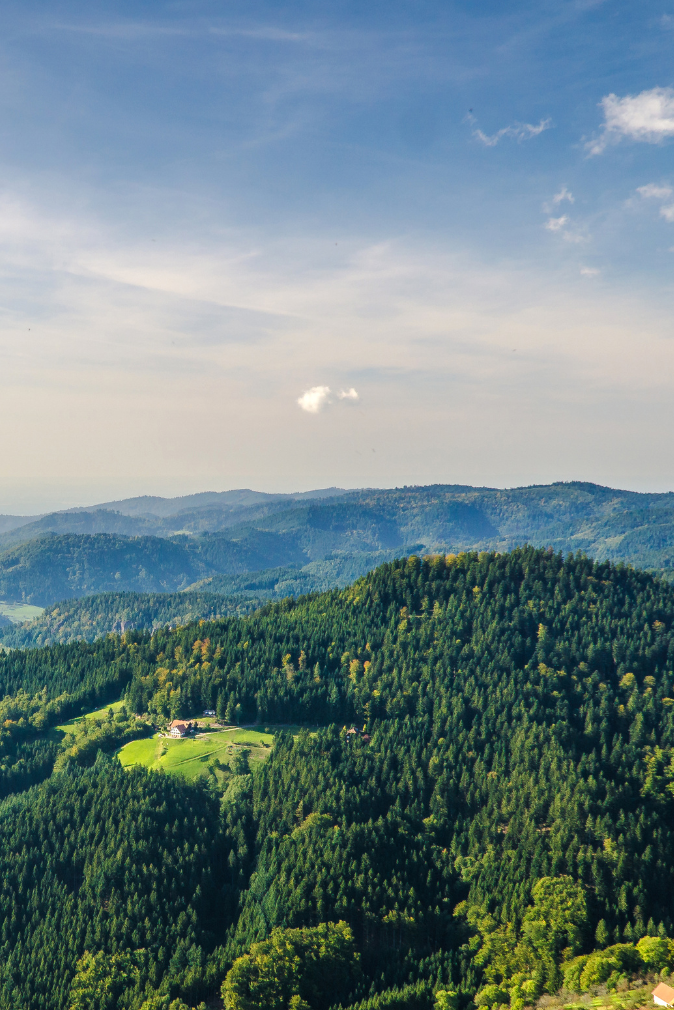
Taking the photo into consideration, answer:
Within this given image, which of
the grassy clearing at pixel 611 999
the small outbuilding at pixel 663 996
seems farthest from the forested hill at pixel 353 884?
the small outbuilding at pixel 663 996

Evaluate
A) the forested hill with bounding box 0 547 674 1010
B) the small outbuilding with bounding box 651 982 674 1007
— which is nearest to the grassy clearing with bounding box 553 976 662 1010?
the small outbuilding with bounding box 651 982 674 1007

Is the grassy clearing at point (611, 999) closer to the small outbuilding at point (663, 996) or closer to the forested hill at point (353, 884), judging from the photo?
the small outbuilding at point (663, 996)

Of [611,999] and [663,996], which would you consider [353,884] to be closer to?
[611,999]

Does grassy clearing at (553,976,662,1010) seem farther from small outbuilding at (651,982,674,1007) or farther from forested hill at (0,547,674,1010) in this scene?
forested hill at (0,547,674,1010)

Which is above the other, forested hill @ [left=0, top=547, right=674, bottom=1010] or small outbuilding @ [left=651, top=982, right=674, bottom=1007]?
small outbuilding @ [left=651, top=982, right=674, bottom=1007]

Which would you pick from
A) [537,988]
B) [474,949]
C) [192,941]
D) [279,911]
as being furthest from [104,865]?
[537,988]

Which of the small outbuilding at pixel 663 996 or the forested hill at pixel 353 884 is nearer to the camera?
the small outbuilding at pixel 663 996

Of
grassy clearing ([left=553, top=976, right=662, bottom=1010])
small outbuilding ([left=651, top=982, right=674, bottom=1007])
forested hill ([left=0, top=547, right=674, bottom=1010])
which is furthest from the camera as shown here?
forested hill ([left=0, top=547, right=674, bottom=1010])

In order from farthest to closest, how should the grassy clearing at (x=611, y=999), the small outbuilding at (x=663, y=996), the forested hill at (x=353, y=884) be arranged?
the forested hill at (x=353, y=884)
the grassy clearing at (x=611, y=999)
the small outbuilding at (x=663, y=996)
